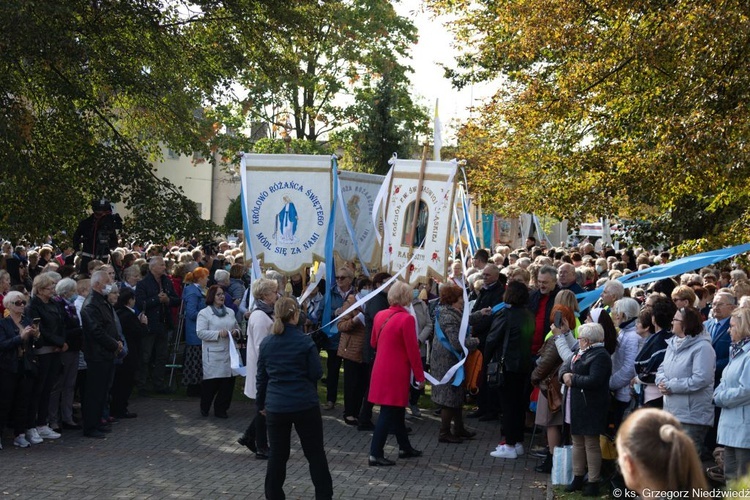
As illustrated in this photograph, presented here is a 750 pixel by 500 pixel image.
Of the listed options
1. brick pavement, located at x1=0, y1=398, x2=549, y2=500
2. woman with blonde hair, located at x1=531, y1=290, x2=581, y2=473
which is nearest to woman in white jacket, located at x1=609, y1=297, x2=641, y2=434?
woman with blonde hair, located at x1=531, y1=290, x2=581, y2=473

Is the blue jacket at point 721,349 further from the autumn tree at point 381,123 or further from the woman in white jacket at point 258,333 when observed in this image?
the autumn tree at point 381,123

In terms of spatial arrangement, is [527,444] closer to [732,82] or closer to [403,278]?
[403,278]

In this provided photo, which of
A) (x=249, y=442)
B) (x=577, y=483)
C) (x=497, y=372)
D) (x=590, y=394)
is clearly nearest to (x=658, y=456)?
(x=590, y=394)

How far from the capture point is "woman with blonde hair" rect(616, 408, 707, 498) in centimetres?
357

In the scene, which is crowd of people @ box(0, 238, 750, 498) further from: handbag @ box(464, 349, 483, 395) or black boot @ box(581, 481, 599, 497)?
handbag @ box(464, 349, 483, 395)

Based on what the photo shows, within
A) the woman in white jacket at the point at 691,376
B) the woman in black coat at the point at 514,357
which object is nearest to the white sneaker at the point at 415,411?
the woman in black coat at the point at 514,357

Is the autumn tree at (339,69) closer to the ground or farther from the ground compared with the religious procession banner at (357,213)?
farther from the ground

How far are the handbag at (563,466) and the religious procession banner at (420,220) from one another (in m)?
3.67

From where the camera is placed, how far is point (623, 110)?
55.2 ft

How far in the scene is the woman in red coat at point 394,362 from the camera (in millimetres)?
10133

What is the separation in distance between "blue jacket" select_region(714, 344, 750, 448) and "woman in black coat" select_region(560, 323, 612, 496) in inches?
48.1

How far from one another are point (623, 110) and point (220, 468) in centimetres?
1001

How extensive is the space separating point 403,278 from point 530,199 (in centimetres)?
915

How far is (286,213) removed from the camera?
42.8 ft
